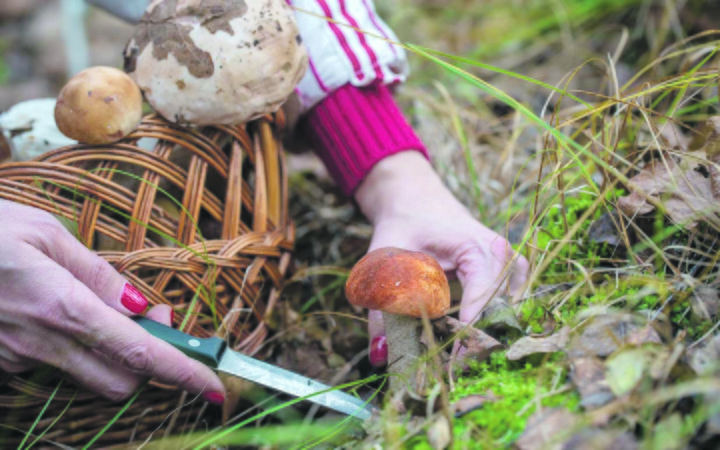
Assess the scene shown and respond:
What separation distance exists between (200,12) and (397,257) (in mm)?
755

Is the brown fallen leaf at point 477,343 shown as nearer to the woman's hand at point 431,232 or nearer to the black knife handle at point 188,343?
the woman's hand at point 431,232

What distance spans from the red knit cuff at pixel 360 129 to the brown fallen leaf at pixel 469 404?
0.89 m

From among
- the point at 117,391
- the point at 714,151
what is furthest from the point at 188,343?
the point at 714,151

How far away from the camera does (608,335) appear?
94 cm

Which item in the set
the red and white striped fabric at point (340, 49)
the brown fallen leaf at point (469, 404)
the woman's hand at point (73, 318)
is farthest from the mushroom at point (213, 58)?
the brown fallen leaf at point (469, 404)

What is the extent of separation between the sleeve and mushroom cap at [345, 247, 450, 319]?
642 millimetres

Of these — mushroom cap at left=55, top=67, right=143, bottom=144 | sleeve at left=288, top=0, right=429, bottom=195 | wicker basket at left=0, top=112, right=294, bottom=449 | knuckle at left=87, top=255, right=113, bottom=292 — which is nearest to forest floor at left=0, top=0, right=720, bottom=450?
wicker basket at left=0, top=112, right=294, bottom=449

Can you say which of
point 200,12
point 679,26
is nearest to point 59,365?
point 200,12

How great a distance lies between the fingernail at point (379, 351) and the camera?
1.30 metres

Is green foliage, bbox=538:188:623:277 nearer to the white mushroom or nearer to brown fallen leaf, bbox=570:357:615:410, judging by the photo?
brown fallen leaf, bbox=570:357:615:410

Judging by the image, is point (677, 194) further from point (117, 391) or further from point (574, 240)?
point (117, 391)

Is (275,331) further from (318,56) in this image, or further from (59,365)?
(318,56)

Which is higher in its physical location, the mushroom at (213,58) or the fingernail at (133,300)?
the mushroom at (213,58)

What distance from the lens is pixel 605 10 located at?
9.20 feet
